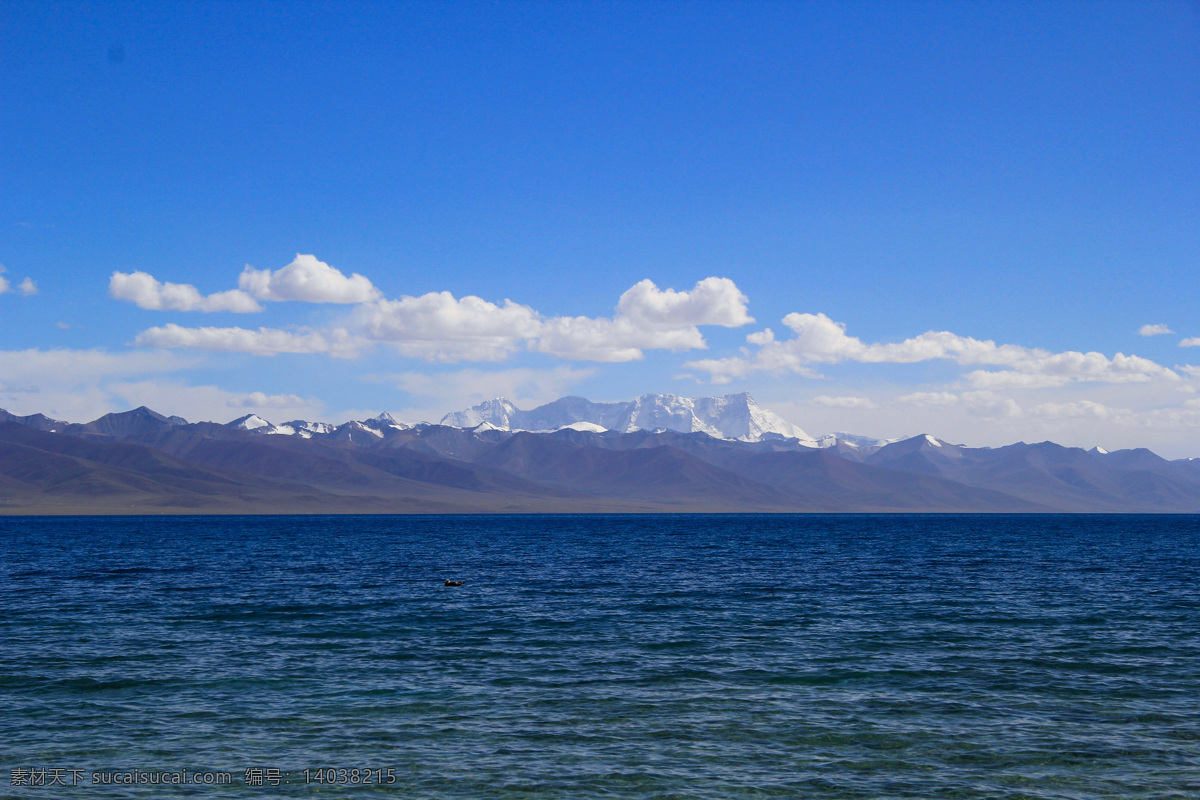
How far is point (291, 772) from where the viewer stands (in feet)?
67.3

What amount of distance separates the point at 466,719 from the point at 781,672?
35.0 ft

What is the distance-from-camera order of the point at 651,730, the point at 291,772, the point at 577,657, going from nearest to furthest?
the point at 291,772 → the point at 651,730 → the point at 577,657

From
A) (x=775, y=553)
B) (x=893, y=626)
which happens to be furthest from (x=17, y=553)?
(x=893, y=626)

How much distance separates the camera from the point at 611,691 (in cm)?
2767

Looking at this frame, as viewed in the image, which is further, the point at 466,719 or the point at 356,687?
the point at 356,687

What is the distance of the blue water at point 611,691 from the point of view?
801 inches

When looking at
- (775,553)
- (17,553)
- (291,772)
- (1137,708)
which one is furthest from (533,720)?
(17,553)

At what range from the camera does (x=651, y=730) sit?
2341 cm

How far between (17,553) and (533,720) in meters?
97.6

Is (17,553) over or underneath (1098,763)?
underneath

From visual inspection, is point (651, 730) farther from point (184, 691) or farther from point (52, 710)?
point (52, 710)

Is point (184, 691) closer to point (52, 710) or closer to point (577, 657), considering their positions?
point (52, 710)

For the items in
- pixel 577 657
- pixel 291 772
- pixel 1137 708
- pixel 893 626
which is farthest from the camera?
pixel 893 626

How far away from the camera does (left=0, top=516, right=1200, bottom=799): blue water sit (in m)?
20.3
